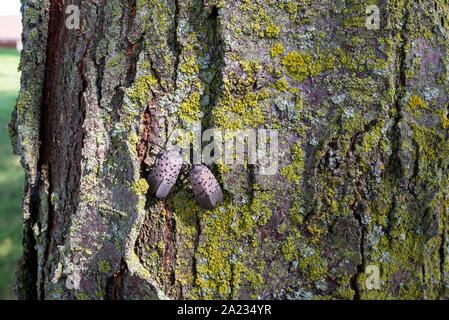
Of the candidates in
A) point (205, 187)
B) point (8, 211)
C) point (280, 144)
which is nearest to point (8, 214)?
point (8, 211)

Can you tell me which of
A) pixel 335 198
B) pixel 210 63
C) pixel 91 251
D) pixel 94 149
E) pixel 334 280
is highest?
pixel 210 63

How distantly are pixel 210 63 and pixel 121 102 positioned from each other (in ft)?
1.39

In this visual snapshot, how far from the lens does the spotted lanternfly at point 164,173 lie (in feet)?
4.71

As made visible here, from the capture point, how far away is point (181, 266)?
1.56 meters

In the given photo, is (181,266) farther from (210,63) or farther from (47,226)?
(210,63)

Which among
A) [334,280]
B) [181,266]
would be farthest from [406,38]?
[181,266]

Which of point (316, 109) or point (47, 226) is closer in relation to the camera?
point (316, 109)

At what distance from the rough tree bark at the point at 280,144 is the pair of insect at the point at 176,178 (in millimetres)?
48

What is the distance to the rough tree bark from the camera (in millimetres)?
1482

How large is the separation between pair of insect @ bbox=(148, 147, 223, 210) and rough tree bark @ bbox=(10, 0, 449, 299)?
5 centimetres
